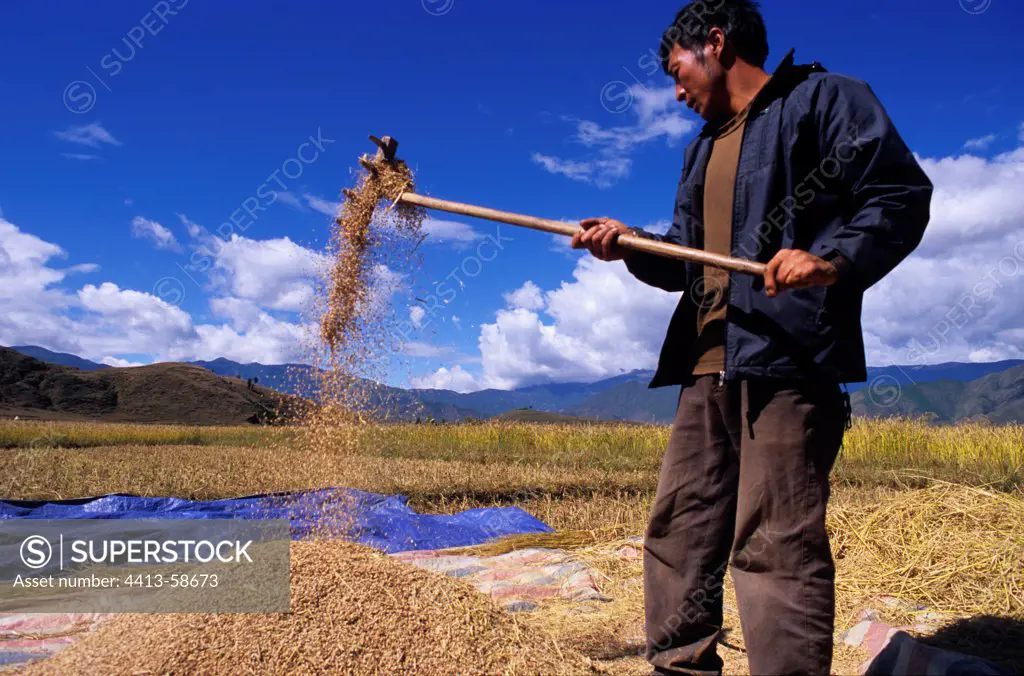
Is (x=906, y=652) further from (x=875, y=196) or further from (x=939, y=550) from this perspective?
(x=875, y=196)

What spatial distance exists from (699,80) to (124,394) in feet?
124

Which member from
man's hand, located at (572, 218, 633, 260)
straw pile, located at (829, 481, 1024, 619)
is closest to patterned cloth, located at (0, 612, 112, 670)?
man's hand, located at (572, 218, 633, 260)

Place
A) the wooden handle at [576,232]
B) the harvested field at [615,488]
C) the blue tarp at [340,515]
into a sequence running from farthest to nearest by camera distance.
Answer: the blue tarp at [340,515] < the harvested field at [615,488] < the wooden handle at [576,232]

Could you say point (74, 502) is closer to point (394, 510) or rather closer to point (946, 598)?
point (394, 510)

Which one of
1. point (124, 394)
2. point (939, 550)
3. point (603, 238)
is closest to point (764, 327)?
point (603, 238)

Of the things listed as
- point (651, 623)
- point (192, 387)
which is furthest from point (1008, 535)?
point (192, 387)

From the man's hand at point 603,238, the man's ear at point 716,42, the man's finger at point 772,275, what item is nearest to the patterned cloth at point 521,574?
the man's hand at point 603,238

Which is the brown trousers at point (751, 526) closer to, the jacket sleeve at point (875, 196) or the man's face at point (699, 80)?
the jacket sleeve at point (875, 196)

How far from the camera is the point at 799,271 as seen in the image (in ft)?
4.51

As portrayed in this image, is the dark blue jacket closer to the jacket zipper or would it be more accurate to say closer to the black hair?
the jacket zipper

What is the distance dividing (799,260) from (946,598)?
1.94 meters

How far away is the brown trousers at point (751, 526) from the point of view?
1.43m

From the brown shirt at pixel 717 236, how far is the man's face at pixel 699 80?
65 mm

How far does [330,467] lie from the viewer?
320 centimetres
